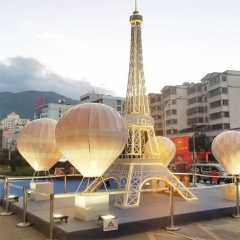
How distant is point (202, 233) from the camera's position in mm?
8789

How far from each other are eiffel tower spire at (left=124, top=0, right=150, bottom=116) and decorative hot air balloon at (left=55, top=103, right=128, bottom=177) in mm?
5547

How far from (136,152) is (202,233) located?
6.44 m

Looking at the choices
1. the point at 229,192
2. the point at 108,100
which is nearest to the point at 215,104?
the point at 108,100

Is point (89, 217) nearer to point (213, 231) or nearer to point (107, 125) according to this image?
point (107, 125)

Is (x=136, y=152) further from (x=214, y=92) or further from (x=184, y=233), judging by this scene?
(x=214, y=92)

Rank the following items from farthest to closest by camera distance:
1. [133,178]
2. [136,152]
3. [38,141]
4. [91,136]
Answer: [136,152], [38,141], [133,178], [91,136]

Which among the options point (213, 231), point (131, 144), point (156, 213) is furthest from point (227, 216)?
point (131, 144)

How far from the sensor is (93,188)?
501 inches

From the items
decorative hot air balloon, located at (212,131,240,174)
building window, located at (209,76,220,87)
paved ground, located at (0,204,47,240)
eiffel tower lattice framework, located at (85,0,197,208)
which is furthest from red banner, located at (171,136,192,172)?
building window, located at (209,76,220,87)

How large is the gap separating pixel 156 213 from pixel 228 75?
47.6 metres

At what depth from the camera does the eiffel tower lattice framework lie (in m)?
12.1

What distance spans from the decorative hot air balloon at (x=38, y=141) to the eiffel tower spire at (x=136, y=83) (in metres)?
4.16

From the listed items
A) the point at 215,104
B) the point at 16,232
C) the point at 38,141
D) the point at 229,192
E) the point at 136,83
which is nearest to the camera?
the point at 16,232

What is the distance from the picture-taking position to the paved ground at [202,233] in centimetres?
832
